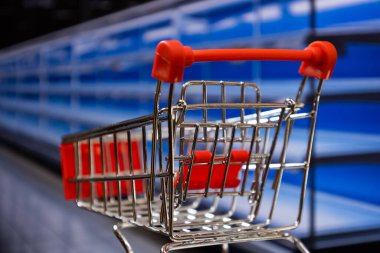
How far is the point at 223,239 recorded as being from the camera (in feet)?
4.69

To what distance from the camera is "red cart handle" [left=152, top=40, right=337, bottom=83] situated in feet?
3.91

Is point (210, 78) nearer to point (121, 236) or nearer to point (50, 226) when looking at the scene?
point (50, 226)

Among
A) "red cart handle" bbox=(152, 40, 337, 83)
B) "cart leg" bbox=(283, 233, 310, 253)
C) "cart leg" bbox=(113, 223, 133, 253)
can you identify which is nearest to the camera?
"red cart handle" bbox=(152, 40, 337, 83)

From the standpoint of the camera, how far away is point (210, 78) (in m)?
3.35

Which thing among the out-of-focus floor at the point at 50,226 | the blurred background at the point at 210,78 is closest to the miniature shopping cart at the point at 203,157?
the blurred background at the point at 210,78

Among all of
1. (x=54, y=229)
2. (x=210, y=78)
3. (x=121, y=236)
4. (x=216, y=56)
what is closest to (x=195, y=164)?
(x=216, y=56)

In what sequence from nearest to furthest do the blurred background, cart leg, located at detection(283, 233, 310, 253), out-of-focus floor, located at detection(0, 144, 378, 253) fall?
cart leg, located at detection(283, 233, 310, 253)
the blurred background
out-of-focus floor, located at detection(0, 144, 378, 253)

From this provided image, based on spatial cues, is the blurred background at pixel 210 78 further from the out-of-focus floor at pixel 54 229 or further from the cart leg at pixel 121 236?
the cart leg at pixel 121 236

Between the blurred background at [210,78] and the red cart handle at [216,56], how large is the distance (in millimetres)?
971

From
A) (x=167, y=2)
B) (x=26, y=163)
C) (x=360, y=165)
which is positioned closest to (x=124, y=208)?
(x=360, y=165)

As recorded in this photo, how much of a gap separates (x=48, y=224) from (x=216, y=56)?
9.64 feet

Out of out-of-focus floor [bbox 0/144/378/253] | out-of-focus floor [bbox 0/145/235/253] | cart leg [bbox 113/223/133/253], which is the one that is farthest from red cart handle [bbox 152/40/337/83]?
out-of-focus floor [bbox 0/145/235/253]

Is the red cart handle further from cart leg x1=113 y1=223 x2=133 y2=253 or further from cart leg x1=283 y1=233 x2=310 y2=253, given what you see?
cart leg x1=113 y1=223 x2=133 y2=253

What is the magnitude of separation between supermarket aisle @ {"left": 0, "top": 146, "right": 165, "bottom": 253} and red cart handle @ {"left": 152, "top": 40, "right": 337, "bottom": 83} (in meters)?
1.95
